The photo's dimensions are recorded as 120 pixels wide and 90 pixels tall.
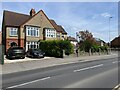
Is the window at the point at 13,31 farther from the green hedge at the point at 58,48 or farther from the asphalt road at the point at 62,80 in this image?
the asphalt road at the point at 62,80

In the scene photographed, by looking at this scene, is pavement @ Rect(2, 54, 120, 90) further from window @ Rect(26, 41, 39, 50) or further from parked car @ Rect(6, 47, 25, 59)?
window @ Rect(26, 41, 39, 50)

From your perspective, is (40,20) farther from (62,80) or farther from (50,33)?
(62,80)

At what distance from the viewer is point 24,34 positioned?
147ft

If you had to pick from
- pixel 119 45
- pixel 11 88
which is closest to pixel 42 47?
pixel 11 88

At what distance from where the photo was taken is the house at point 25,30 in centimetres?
4372

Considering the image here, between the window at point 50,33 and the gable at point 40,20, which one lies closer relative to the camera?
the gable at point 40,20

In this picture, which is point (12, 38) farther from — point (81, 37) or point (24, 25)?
point (81, 37)

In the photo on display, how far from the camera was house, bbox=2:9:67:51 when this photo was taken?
43.7 m

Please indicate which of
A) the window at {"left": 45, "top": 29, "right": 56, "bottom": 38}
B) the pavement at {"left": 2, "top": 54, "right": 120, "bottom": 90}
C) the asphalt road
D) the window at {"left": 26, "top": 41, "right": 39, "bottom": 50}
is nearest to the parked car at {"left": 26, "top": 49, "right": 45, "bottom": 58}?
the window at {"left": 26, "top": 41, "right": 39, "bottom": 50}

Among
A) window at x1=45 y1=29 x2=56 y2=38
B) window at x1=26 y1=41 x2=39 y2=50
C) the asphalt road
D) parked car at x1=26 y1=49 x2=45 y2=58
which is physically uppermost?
window at x1=45 y1=29 x2=56 y2=38

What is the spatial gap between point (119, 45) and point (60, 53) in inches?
3275

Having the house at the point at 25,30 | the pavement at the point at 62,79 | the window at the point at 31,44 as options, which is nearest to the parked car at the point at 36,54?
the window at the point at 31,44

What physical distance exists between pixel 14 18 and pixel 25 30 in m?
4.61

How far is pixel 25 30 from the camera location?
146 ft
